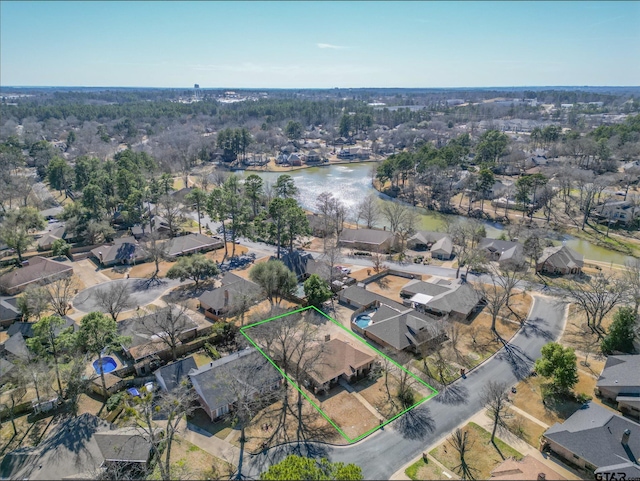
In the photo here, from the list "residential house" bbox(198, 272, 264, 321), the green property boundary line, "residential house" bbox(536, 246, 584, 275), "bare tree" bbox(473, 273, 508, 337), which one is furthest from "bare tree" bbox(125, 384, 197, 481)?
"residential house" bbox(536, 246, 584, 275)

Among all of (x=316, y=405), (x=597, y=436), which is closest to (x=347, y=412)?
(x=316, y=405)

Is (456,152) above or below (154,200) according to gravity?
above

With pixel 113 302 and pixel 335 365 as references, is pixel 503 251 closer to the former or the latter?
pixel 335 365

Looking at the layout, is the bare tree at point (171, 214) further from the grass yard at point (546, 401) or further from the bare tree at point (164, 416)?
the grass yard at point (546, 401)

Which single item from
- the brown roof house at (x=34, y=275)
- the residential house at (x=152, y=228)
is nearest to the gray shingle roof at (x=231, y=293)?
the brown roof house at (x=34, y=275)

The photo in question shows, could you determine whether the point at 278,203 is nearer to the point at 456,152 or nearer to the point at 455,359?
the point at 455,359

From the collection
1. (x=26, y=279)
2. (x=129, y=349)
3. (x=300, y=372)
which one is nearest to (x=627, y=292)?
(x=300, y=372)

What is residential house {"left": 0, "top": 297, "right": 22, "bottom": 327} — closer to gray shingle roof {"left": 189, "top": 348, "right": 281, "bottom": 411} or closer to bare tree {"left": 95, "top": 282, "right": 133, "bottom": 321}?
bare tree {"left": 95, "top": 282, "right": 133, "bottom": 321}
